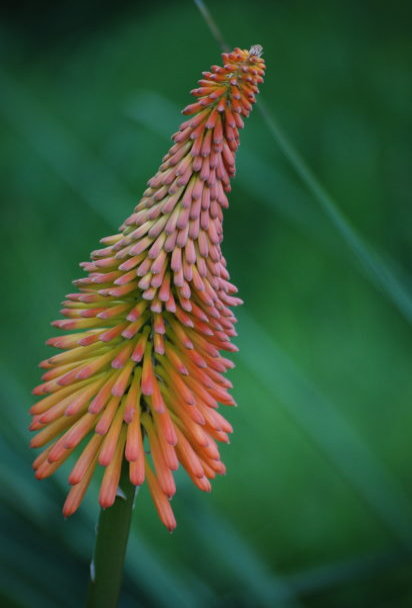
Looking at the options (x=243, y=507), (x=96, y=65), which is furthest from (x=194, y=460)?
(x=96, y=65)

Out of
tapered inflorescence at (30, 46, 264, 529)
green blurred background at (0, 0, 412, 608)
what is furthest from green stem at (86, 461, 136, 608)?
green blurred background at (0, 0, 412, 608)

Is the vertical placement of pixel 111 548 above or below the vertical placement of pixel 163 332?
below

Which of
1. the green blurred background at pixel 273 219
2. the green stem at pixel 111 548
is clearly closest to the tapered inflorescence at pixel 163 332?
the green stem at pixel 111 548

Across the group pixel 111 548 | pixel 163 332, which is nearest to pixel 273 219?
pixel 163 332

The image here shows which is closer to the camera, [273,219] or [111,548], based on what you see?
[111,548]

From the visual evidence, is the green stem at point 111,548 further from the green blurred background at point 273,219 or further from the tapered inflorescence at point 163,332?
the green blurred background at point 273,219

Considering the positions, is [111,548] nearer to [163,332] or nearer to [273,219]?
[163,332]
